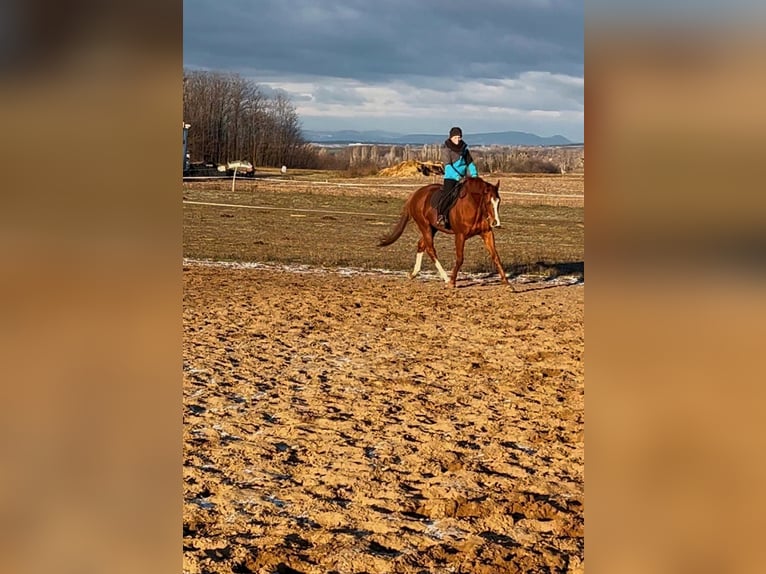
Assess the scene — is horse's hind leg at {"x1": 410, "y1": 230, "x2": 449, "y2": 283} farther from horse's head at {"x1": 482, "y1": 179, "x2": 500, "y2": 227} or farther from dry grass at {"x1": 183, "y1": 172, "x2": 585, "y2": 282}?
dry grass at {"x1": 183, "y1": 172, "x2": 585, "y2": 282}

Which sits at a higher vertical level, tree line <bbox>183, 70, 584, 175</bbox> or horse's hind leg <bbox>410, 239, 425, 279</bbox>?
tree line <bbox>183, 70, 584, 175</bbox>

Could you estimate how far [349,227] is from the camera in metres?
18.8

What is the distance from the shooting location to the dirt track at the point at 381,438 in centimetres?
351

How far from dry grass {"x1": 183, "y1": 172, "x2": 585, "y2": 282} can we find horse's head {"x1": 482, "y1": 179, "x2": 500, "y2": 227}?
2553mm

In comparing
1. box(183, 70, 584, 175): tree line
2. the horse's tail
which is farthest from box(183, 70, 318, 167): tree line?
the horse's tail

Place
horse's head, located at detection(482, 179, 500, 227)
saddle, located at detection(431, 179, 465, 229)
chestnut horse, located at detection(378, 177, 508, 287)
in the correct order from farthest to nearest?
saddle, located at detection(431, 179, 465, 229), chestnut horse, located at detection(378, 177, 508, 287), horse's head, located at detection(482, 179, 500, 227)

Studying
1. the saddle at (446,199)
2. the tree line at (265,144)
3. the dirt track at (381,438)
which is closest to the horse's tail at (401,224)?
the saddle at (446,199)

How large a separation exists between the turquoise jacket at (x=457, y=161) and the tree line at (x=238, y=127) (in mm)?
28261

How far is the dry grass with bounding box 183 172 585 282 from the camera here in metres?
13.5

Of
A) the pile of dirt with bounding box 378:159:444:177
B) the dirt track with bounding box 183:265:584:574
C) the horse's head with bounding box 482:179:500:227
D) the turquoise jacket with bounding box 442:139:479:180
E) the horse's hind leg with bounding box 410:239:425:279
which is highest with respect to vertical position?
the pile of dirt with bounding box 378:159:444:177

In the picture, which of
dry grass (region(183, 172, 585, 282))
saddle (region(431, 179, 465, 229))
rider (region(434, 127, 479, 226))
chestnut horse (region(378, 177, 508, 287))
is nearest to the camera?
chestnut horse (region(378, 177, 508, 287))
